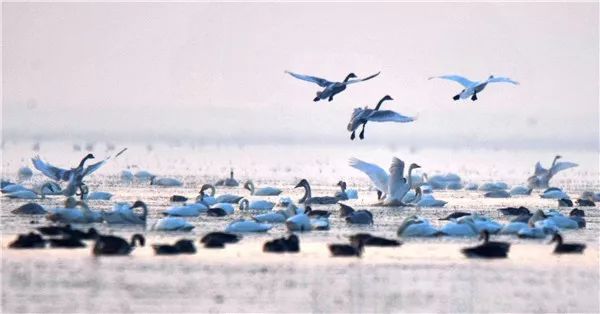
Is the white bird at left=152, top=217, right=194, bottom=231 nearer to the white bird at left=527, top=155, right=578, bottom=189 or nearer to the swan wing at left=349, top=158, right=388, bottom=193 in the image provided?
the swan wing at left=349, top=158, right=388, bottom=193

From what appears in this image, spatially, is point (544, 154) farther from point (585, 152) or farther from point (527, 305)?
point (527, 305)

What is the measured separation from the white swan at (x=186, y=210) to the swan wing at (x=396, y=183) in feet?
13.9

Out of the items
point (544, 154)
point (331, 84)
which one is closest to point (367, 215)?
point (331, 84)

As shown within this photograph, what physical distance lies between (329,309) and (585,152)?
41.8 meters

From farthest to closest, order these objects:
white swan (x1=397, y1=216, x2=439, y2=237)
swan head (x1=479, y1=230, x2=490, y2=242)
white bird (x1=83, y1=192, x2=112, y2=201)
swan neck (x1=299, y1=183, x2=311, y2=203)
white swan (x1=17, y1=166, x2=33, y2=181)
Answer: white swan (x1=17, y1=166, x2=33, y2=181) → white bird (x1=83, y1=192, x2=112, y2=201) → swan neck (x1=299, y1=183, x2=311, y2=203) → white swan (x1=397, y1=216, x2=439, y2=237) → swan head (x1=479, y1=230, x2=490, y2=242)

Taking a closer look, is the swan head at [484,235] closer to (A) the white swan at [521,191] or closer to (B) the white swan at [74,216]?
(B) the white swan at [74,216]

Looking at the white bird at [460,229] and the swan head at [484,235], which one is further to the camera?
the white bird at [460,229]

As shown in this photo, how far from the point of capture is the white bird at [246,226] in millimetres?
24375

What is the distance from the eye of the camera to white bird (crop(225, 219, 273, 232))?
960 inches

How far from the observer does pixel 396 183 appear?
99.3ft

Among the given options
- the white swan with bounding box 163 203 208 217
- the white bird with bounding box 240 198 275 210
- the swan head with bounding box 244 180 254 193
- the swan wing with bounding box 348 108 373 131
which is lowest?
the white swan with bounding box 163 203 208 217

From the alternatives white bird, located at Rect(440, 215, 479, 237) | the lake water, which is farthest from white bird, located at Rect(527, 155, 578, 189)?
white bird, located at Rect(440, 215, 479, 237)

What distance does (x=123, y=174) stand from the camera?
125 feet

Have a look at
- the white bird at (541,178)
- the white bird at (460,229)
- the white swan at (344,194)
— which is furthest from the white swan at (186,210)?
the white bird at (541,178)
